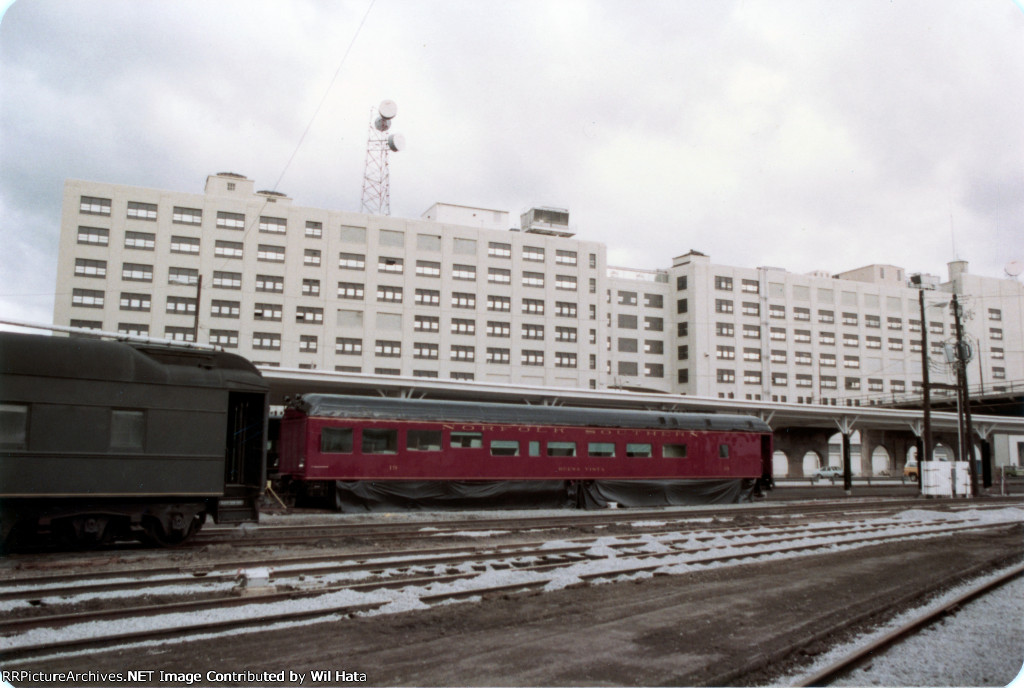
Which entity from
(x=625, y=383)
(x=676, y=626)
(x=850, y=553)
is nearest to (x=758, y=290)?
(x=625, y=383)

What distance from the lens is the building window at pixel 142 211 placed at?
2275 inches

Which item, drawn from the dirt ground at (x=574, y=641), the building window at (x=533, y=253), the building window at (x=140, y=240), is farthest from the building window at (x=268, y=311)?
the dirt ground at (x=574, y=641)

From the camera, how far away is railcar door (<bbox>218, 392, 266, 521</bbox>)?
558 inches

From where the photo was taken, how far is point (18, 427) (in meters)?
11.4

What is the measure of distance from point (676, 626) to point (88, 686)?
20.0 feet

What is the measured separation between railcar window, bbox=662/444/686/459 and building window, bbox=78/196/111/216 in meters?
49.5

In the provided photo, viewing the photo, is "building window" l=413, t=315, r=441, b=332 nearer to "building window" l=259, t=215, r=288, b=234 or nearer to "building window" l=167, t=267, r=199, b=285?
"building window" l=259, t=215, r=288, b=234

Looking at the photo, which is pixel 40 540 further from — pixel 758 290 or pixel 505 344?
pixel 758 290

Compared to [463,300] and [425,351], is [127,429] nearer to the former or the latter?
[425,351]

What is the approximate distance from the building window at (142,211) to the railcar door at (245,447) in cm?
5050

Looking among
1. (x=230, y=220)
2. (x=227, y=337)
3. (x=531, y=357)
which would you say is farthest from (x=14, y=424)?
(x=531, y=357)

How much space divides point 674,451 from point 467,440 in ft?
28.6

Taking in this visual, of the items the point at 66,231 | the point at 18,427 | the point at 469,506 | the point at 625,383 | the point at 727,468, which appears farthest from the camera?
the point at 625,383

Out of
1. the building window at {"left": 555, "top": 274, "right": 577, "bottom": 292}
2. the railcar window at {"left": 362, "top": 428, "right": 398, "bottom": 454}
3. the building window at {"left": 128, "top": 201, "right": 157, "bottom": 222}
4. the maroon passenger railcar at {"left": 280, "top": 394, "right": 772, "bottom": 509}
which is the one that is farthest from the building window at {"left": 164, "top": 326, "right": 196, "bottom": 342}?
the railcar window at {"left": 362, "top": 428, "right": 398, "bottom": 454}
